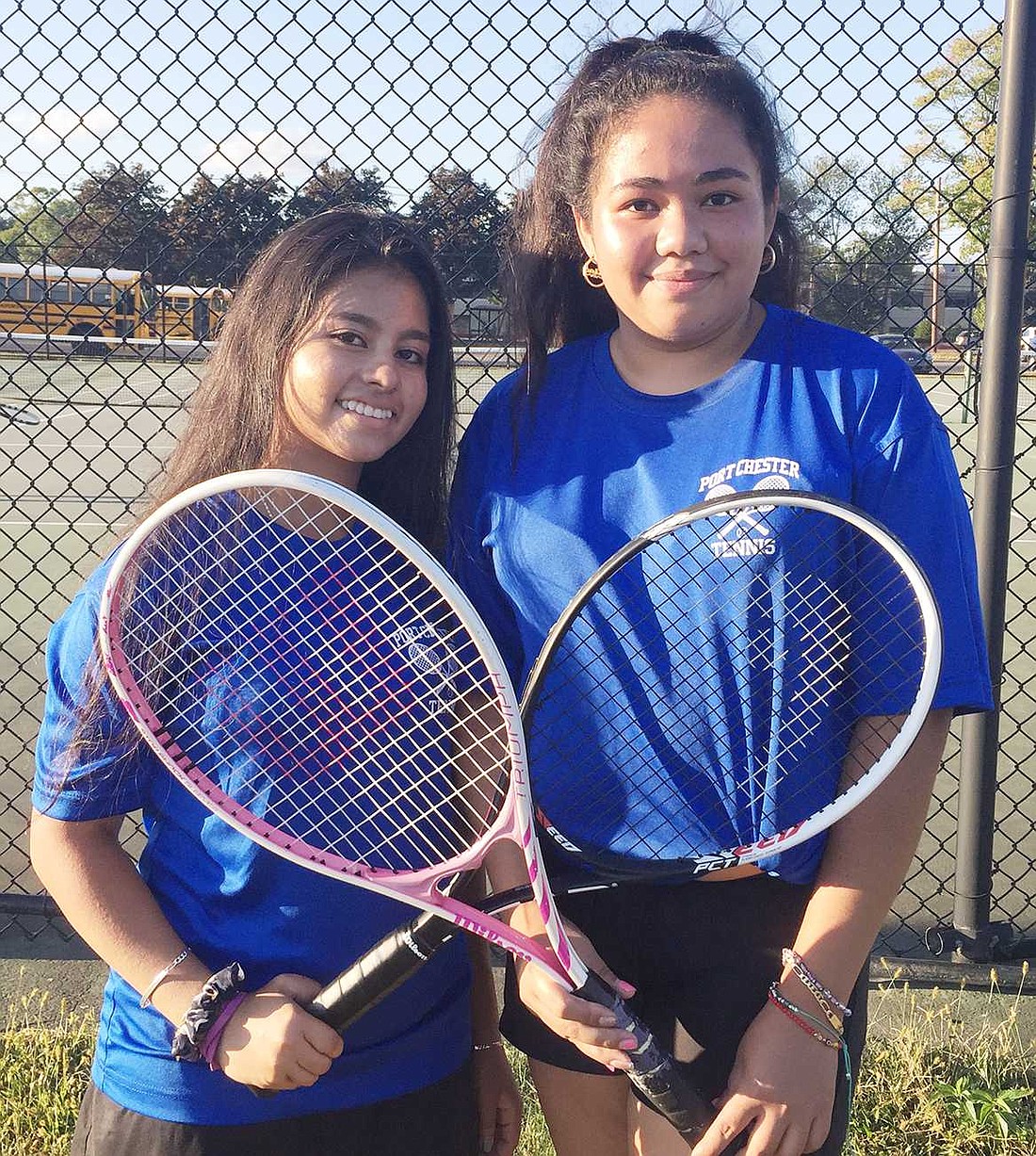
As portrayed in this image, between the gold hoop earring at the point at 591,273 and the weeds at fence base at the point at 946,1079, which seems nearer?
the gold hoop earring at the point at 591,273

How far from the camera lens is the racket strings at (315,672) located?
1680 mm

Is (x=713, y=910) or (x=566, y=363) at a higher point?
(x=566, y=363)

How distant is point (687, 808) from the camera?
1.70 metres

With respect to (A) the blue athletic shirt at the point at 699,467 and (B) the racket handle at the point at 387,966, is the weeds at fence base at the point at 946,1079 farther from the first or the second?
(B) the racket handle at the point at 387,966

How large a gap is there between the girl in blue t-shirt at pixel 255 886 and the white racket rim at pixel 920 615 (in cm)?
40

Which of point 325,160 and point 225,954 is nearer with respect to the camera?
point 225,954

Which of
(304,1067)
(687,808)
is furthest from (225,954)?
(687,808)

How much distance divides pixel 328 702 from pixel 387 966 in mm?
370

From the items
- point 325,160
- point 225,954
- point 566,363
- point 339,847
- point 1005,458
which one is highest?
point 325,160

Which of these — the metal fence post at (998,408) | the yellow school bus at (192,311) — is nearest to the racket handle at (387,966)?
the yellow school bus at (192,311)

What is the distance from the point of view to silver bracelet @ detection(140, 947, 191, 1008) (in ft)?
5.49

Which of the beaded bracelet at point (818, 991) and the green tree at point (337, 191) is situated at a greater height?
the green tree at point (337, 191)

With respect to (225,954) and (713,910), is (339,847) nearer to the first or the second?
(225,954)

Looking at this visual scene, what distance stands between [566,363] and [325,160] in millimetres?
1997
